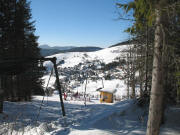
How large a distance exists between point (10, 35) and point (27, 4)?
6671mm

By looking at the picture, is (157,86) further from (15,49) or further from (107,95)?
(107,95)

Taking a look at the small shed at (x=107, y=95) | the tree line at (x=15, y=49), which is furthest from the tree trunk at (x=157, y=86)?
the small shed at (x=107, y=95)

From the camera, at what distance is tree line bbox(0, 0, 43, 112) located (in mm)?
9508

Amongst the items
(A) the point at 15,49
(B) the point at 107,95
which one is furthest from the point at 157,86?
(B) the point at 107,95

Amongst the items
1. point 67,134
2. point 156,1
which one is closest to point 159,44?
point 156,1

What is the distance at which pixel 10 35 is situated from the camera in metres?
11.2

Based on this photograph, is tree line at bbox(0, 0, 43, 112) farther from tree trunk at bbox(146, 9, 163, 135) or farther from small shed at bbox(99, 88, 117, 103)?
small shed at bbox(99, 88, 117, 103)

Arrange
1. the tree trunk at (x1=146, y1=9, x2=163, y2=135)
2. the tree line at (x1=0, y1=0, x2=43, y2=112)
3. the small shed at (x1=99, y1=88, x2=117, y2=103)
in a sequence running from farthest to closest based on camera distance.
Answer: the small shed at (x1=99, y1=88, x2=117, y2=103) → the tree line at (x1=0, y1=0, x2=43, y2=112) → the tree trunk at (x1=146, y1=9, x2=163, y2=135)

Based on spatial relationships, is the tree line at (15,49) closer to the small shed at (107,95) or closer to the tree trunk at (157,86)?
the tree trunk at (157,86)

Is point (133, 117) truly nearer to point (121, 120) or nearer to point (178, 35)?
point (121, 120)

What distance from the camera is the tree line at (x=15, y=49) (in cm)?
951

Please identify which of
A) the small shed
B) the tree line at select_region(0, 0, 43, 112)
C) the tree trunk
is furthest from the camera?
the small shed

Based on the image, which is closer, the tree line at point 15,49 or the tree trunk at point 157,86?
the tree trunk at point 157,86

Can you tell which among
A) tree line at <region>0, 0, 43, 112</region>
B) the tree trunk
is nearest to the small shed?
tree line at <region>0, 0, 43, 112</region>
